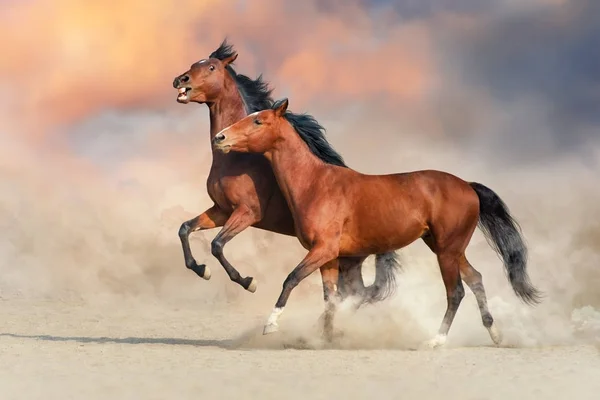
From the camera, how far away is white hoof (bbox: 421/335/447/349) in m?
11.6

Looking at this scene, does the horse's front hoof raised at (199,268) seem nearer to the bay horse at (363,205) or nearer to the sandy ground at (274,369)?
the sandy ground at (274,369)

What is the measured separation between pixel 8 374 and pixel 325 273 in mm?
3871

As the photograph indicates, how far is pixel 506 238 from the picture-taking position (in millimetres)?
12625

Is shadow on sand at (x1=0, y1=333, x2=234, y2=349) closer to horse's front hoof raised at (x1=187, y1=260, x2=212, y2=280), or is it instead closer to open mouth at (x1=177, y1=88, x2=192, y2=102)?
horse's front hoof raised at (x1=187, y1=260, x2=212, y2=280)

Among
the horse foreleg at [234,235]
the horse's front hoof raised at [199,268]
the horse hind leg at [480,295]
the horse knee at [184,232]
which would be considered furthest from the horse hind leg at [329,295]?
the horse knee at [184,232]

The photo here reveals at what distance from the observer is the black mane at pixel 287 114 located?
12.4m

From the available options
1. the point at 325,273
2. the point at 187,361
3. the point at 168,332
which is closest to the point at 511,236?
the point at 325,273

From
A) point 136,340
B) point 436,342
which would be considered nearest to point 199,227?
point 136,340

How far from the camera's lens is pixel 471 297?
16.9 metres

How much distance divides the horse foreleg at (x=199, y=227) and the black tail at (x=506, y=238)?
3.01m

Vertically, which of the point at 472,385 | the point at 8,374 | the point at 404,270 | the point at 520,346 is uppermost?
the point at 404,270

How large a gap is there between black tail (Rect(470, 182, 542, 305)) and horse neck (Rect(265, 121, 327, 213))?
2035mm

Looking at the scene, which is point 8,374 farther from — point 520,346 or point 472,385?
point 520,346

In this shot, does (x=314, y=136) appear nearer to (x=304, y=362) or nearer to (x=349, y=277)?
(x=349, y=277)
